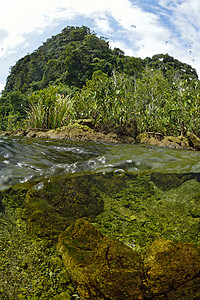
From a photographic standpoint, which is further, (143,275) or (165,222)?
(165,222)

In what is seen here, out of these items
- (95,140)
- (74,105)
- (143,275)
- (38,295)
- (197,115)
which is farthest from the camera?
(74,105)

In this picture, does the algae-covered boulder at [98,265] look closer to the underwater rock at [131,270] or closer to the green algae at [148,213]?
the underwater rock at [131,270]

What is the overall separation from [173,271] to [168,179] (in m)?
2.02

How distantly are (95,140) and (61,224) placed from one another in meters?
5.24

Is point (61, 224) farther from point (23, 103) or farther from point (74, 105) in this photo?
point (23, 103)

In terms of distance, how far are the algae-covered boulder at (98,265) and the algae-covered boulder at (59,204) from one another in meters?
0.26

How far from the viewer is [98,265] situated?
165cm

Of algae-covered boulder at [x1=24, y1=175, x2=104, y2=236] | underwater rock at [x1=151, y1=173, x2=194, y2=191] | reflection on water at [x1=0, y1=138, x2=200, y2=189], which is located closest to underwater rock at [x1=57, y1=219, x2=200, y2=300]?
algae-covered boulder at [x1=24, y1=175, x2=104, y2=236]

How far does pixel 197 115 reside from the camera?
827 cm

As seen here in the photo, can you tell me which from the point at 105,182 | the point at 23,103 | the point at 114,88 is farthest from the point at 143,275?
the point at 23,103

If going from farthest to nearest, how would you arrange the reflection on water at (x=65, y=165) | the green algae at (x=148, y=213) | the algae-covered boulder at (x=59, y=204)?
the reflection on water at (x=65, y=165) < the green algae at (x=148, y=213) < the algae-covered boulder at (x=59, y=204)

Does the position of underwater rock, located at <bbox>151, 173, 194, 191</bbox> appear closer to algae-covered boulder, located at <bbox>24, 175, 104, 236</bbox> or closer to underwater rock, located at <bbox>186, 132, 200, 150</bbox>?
algae-covered boulder, located at <bbox>24, 175, 104, 236</bbox>

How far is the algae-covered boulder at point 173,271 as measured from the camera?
154 cm

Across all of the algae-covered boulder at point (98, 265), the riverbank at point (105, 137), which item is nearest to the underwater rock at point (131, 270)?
the algae-covered boulder at point (98, 265)
